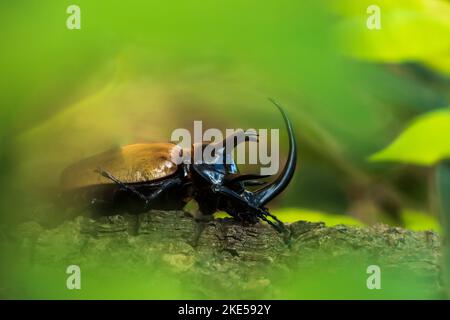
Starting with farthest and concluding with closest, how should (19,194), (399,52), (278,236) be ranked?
1. (399,52)
2. (19,194)
3. (278,236)

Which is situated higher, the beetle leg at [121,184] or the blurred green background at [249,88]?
the blurred green background at [249,88]

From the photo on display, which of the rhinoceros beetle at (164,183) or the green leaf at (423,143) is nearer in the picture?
the rhinoceros beetle at (164,183)

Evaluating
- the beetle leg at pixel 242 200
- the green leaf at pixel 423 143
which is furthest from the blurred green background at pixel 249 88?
the beetle leg at pixel 242 200

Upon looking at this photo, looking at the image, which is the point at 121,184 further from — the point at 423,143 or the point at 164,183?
the point at 423,143

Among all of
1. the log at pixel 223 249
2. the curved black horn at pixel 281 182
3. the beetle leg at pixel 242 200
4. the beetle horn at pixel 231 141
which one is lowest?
the log at pixel 223 249

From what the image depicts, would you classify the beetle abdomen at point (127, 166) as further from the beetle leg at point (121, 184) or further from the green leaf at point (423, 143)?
the green leaf at point (423, 143)

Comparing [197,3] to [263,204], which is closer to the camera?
[263,204]
